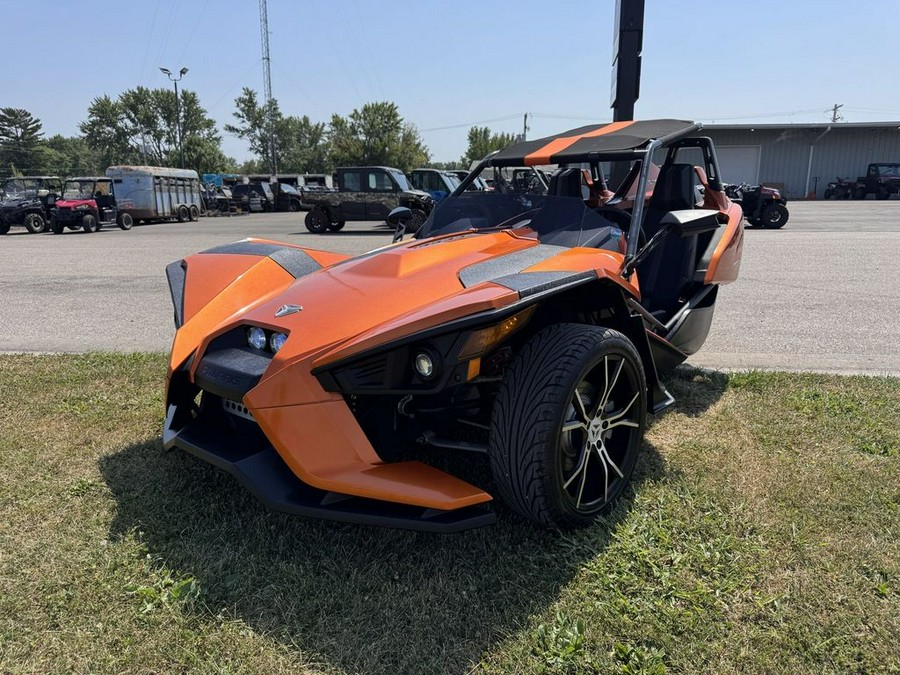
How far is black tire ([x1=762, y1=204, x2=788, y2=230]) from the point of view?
15407 mm

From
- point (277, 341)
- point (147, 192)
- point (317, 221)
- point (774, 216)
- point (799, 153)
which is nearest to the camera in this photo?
point (277, 341)

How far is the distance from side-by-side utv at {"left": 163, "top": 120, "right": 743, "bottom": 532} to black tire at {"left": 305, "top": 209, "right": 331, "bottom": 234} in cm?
1582

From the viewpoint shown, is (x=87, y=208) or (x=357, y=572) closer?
(x=357, y=572)

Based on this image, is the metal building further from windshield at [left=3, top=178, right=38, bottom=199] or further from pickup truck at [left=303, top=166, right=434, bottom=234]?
windshield at [left=3, top=178, right=38, bottom=199]

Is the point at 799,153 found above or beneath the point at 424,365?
above

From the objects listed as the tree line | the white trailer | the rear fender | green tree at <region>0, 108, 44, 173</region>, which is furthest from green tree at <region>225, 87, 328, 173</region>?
the rear fender

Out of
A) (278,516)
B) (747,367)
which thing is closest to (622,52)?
(747,367)

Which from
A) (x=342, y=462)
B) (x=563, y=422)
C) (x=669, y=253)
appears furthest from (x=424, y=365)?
(x=669, y=253)

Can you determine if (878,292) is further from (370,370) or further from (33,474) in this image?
(33,474)

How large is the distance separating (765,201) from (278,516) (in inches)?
633

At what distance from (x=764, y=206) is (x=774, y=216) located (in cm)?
42

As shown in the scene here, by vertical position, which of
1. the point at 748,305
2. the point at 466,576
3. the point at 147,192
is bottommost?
the point at 466,576

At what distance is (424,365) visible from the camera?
208 centimetres

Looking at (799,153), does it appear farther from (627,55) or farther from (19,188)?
(19,188)
